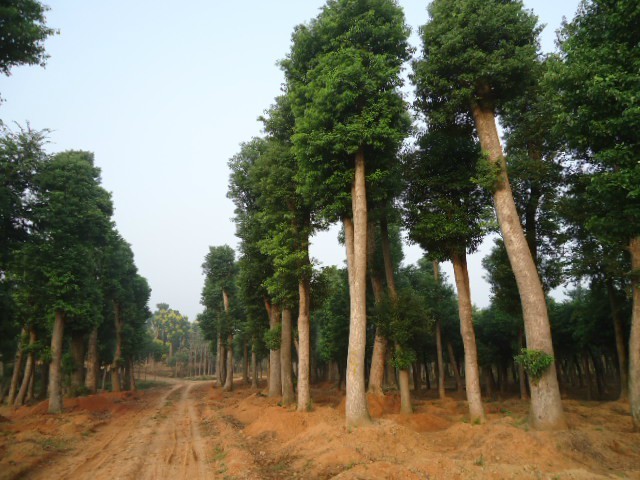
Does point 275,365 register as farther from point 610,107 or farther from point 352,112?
point 610,107

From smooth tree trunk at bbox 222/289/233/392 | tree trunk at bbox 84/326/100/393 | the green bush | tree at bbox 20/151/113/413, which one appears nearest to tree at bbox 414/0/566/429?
the green bush

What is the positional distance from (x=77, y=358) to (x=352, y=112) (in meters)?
30.3

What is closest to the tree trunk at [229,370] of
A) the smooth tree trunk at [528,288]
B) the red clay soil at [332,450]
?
the red clay soil at [332,450]

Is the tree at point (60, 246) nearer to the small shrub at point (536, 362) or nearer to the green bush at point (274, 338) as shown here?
the green bush at point (274, 338)

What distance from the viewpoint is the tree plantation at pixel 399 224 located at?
9.84 metres

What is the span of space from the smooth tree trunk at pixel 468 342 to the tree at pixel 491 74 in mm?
2693

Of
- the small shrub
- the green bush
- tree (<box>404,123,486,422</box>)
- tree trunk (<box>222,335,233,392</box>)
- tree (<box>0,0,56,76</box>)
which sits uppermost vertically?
tree (<box>0,0,56,76</box>)

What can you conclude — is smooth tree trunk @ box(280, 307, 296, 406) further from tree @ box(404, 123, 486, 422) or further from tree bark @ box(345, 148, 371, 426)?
tree @ box(404, 123, 486, 422)

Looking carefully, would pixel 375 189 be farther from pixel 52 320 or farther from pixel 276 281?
pixel 52 320

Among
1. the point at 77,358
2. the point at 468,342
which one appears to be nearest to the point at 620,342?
the point at 468,342

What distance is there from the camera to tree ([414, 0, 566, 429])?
1166 centimetres

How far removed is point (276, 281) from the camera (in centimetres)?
1795

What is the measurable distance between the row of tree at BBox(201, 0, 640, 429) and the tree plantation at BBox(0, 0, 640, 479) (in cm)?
9

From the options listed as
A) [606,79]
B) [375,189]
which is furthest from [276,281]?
[606,79]
